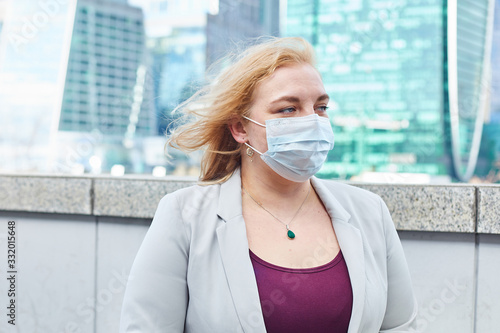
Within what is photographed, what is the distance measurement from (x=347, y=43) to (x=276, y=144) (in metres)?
79.0

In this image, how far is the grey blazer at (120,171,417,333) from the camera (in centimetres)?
190

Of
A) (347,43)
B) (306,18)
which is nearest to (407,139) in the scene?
(347,43)

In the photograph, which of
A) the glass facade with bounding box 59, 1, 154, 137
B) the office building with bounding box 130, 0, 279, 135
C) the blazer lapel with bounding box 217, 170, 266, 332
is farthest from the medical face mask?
the glass facade with bounding box 59, 1, 154, 137

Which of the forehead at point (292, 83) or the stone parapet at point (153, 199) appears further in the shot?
the stone parapet at point (153, 199)

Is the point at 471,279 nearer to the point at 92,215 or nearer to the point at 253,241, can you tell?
the point at 253,241

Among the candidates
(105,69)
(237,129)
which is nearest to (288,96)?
(237,129)

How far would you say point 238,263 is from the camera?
1.93m

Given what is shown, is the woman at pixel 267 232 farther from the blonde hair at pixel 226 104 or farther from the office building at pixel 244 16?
the office building at pixel 244 16

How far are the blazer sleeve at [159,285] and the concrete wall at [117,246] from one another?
1089 mm

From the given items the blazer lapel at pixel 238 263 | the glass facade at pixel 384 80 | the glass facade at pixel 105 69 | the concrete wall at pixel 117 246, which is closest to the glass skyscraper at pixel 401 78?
the glass facade at pixel 384 80

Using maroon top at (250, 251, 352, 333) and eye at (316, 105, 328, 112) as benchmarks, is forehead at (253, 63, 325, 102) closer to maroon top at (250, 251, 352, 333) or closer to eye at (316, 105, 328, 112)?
eye at (316, 105, 328, 112)

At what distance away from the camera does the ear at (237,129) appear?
230cm

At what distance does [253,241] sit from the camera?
2.05m

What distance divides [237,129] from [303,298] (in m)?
0.80
